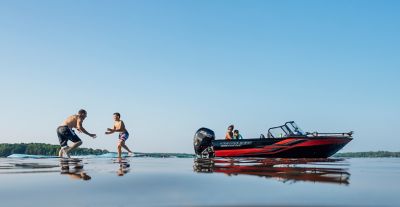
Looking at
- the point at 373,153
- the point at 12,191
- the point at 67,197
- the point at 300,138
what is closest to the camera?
the point at 67,197

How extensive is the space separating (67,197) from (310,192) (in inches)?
66.3

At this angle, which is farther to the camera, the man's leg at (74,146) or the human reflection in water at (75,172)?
the man's leg at (74,146)

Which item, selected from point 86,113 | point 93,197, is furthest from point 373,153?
point 93,197

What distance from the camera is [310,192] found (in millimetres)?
2521

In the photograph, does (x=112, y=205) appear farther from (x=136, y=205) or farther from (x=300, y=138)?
(x=300, y=138)

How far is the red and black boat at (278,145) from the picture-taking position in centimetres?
1588

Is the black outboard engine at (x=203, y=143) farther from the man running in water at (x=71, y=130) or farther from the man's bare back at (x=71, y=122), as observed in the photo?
the man's bare back at (x=71, y=122)

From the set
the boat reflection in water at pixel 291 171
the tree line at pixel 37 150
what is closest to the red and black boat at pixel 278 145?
the boat reflection in water at pixel 291 171

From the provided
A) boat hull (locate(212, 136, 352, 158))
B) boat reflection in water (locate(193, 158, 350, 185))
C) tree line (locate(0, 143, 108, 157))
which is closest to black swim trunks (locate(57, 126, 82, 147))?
boat hull (locate(212, 136, 352, 158))

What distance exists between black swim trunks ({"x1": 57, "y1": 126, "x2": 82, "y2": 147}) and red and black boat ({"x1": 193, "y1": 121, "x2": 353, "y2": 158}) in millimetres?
5929

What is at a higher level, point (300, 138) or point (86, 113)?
point (86, 113)

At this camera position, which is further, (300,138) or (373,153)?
(373,153)

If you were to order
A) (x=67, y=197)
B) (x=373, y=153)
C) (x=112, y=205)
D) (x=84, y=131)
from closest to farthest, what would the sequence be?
(x=112, y=205), (x=67, y=197), (x=84, y=131), (x=373, y=153)

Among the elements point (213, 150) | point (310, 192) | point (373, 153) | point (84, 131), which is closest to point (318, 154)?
point (213, 150)
